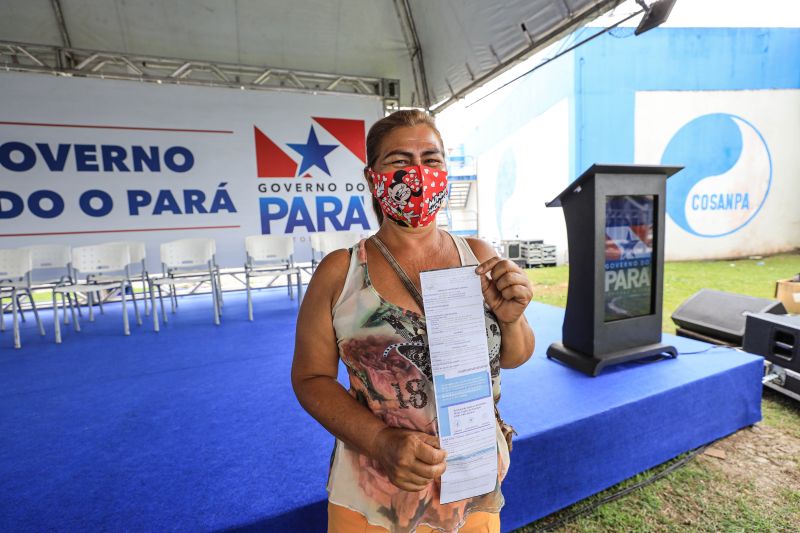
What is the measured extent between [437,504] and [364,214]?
6066 millimetres

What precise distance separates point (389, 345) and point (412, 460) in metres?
0.21

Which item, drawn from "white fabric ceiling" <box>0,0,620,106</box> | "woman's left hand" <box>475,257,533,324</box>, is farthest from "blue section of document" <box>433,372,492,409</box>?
"white fabric ceiling" <box>0,0,620,106</box>

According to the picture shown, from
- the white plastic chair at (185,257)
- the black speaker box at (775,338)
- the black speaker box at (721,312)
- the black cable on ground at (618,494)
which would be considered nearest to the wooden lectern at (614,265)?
the black cable on ground at (618,494)

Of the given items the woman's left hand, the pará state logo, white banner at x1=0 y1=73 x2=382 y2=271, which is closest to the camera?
the woman's left hand

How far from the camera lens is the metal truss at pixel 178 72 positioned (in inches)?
204

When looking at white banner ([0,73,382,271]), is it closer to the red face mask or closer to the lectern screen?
the lectern screen

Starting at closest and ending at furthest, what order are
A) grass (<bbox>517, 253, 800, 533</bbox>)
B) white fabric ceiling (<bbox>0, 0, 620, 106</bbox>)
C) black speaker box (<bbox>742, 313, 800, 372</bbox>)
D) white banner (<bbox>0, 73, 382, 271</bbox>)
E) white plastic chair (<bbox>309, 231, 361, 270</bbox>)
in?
grass (<bbox>517, 253, 800, 533</bbox>) → black speaker box (<bbox>742, 313, 800, 372</bbox>) → white fabric ceiling (<bbox>0, 0, 620, 106</bbox>) → white banner (<bbox>0, 73, 382, 271</bbox>) → white plastic chair (<bbox>309, 231, 361, 270</bbox>)

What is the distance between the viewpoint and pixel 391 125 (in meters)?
0.86

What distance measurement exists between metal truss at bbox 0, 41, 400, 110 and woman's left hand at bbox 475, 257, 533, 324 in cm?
632

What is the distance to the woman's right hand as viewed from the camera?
63 centimetres

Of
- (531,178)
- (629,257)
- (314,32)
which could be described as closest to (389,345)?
(629,257)

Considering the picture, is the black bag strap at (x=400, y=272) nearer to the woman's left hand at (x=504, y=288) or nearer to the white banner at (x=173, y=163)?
the woman's left hand at (x=504, y=288)

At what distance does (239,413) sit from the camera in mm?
2045

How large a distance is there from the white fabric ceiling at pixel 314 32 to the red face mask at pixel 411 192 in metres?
4.15
